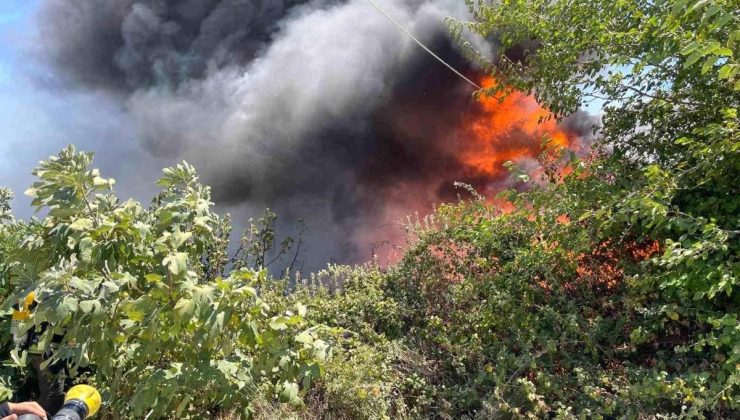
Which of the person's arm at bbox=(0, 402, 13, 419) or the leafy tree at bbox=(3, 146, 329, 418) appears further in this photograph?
the leafy tree at bbox=(3, 146, 329, 418)

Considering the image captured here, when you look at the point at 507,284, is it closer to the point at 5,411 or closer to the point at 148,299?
the point at 148,299

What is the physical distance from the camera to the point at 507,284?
4441mm

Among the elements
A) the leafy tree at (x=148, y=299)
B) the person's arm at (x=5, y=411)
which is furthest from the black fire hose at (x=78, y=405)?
the leafy tree at (x=148, y=299)

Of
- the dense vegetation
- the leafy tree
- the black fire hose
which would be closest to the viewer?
the black fire hose

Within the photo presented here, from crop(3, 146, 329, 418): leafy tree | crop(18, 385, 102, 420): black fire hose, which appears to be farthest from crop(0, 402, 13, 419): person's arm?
crop(3, 146, 329, 418): leafy tree

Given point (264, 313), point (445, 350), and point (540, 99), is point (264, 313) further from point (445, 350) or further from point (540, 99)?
point (540, 99)

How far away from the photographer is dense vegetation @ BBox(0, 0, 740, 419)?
103 inches

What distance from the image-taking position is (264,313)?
2.63 m

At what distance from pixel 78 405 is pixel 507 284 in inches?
131

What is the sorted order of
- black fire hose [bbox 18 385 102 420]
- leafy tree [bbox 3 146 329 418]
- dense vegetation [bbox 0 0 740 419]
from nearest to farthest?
black fire hose [bbox 18 385 102 420], leafy tree [bbox 3 146 329 418], dense vegetation [bbox 0 0 740 419]

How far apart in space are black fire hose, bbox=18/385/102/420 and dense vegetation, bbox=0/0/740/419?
41cm

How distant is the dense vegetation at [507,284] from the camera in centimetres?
261

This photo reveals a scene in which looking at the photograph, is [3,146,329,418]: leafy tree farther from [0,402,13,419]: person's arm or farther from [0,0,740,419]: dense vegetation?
[0,402,13,419]: person's arm

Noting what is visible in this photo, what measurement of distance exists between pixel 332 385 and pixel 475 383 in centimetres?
110
